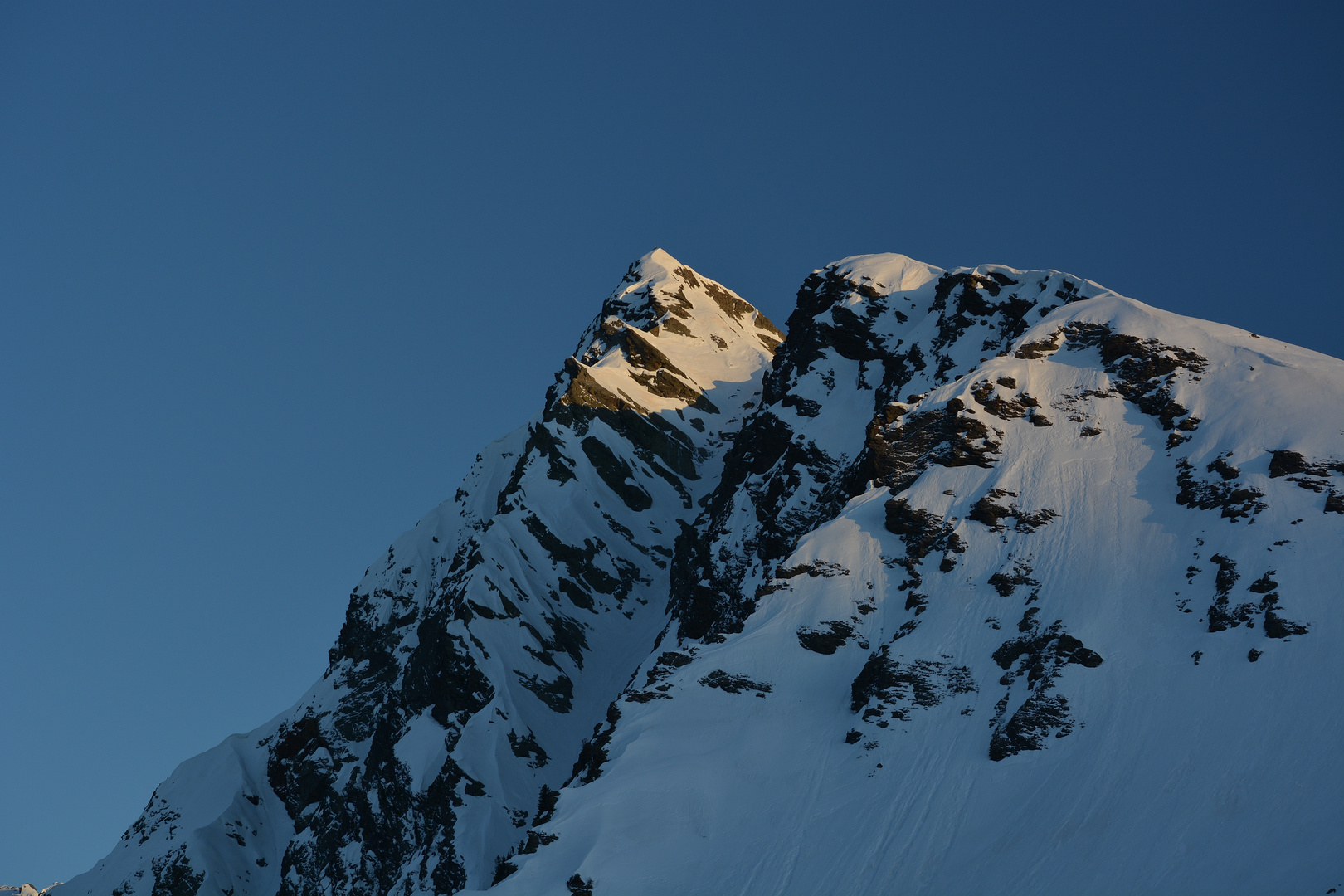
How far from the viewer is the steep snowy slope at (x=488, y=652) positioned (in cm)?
11950

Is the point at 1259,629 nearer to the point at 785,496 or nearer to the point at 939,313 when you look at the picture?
the point at 785,496

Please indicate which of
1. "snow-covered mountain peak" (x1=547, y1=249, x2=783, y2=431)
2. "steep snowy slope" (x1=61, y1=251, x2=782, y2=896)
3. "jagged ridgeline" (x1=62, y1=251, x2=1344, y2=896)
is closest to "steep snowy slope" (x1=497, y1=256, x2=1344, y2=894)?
"jagged ridgeline" (x1=62, y1=251, x2=1344, y2=896)

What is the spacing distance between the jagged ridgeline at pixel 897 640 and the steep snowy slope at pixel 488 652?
51 cm

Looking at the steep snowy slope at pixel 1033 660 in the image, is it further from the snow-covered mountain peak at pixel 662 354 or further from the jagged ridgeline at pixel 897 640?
the snow-covered mountain peak at pixel 662 354

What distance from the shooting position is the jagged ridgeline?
72.6 m

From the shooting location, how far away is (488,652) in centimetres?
12781

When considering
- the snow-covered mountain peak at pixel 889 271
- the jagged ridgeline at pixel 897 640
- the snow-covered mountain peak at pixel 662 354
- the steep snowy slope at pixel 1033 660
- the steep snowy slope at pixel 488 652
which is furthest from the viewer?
the snow-covered mountain peak at pixel 662 354

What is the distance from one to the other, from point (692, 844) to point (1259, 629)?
37686 millimetres

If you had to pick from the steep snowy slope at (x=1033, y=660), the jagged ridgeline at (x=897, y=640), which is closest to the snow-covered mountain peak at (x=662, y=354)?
the jagged ridgeline at (x=897, y=640)

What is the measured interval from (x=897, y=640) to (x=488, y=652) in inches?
2086

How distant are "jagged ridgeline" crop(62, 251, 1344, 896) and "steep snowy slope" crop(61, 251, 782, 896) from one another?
51 centimetres

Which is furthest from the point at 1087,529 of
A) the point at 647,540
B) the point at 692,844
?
the point at 647,540

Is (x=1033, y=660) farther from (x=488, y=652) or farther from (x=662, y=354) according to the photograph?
(x=662, y=354)

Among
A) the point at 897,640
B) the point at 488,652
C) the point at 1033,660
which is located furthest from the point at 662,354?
the point at 1033,660
